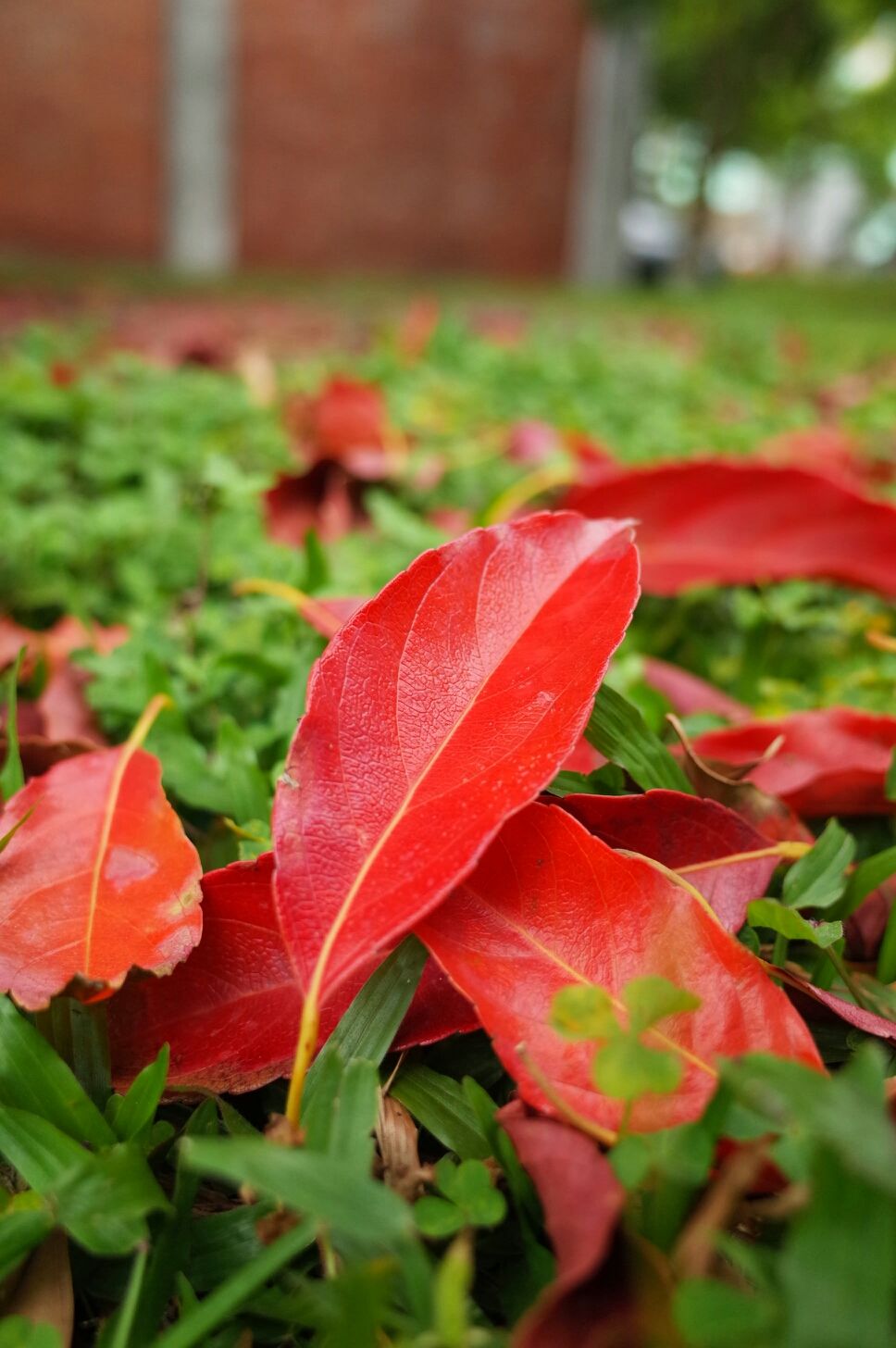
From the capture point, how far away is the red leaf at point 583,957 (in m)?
0.40

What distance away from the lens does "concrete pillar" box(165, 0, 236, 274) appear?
9.06 metres

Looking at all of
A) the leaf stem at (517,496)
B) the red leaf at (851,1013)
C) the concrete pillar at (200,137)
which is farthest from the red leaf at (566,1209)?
the concrete pillar at (200,137)

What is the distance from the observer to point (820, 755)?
643mm

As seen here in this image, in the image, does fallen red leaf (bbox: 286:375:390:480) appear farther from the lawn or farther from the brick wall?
the brick wall

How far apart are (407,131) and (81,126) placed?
304 centimetres

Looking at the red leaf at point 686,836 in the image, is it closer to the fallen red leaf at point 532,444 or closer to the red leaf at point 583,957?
the red leaf at point 583,957

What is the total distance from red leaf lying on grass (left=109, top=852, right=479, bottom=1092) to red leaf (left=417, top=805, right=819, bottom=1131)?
0.05 meters

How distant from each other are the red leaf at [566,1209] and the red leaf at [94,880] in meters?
0.18

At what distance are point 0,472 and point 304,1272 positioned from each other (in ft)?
3.68

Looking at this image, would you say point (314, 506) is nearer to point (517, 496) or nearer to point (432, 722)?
point (517, 496)

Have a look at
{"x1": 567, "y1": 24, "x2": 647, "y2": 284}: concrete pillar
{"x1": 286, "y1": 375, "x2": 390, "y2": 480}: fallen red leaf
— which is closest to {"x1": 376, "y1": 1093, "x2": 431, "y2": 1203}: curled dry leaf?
{"x1": 286, "y1": 375, "x2": 390, "y2": 480}: fallen red leaf

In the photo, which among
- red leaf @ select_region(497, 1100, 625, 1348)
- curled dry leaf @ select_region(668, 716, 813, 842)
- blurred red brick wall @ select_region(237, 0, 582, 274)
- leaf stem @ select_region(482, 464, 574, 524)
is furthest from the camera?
blurred red brick wall @ select_region(237, 0, 582, 274)

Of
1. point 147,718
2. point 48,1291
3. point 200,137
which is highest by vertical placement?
point 200,137

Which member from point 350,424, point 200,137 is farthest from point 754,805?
point 200,137
